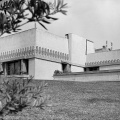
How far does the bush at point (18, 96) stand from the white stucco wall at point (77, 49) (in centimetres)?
4313

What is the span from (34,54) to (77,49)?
464 inches

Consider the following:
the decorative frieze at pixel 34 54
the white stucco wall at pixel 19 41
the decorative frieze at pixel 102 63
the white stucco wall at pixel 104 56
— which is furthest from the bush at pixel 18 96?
the white stucco wall at pixel 104 56

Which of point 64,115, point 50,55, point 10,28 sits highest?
point 50,55

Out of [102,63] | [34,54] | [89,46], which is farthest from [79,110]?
[89,46]

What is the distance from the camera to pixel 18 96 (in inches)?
107

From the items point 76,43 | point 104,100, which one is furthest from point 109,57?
point 104,100

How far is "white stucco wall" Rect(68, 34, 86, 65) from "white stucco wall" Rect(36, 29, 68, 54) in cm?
120

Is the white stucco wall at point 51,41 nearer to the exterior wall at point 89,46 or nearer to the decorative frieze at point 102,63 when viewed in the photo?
the decorative frieze at point 102,63

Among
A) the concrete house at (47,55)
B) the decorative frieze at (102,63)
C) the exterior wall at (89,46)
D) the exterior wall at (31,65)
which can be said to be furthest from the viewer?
the exterior wall at (89,46)

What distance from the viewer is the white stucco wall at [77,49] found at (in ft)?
152

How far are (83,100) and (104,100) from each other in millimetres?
1403

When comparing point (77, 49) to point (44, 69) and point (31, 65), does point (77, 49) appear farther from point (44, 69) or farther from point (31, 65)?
point (31, 65)

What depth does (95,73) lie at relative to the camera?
38312mm

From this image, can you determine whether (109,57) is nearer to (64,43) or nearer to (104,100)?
(64,43)
